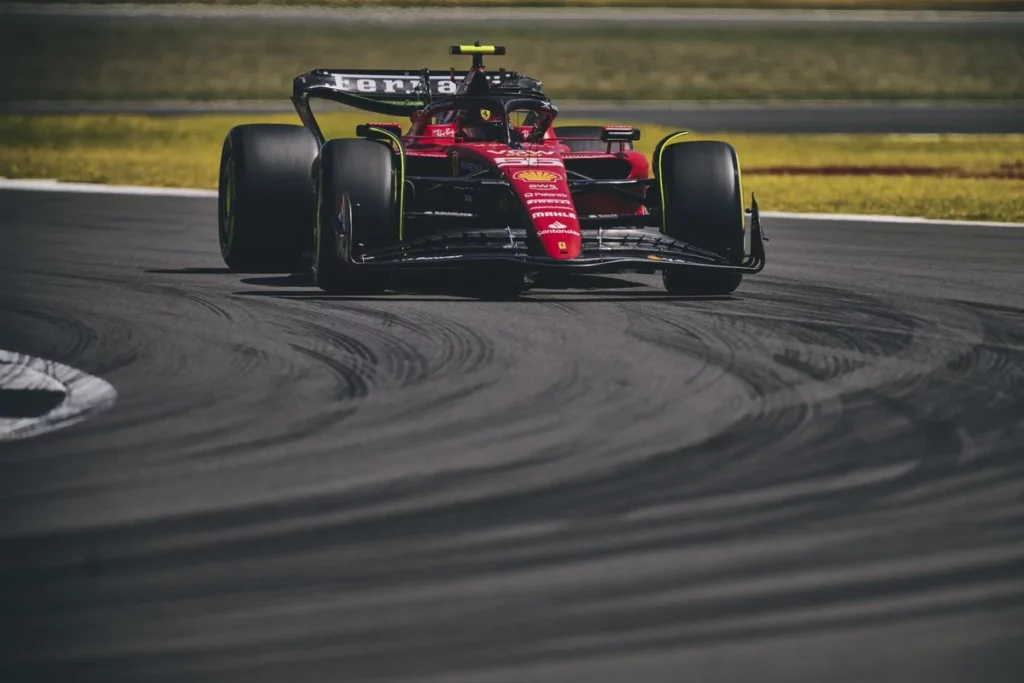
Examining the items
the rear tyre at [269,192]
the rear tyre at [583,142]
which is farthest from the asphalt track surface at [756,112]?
the rear tyre at [269,192]

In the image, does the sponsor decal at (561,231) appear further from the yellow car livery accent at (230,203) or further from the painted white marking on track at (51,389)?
the painted white marking on track at (51,389)

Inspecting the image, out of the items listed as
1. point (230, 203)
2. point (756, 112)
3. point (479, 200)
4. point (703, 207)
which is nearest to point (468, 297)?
point (479, 200)

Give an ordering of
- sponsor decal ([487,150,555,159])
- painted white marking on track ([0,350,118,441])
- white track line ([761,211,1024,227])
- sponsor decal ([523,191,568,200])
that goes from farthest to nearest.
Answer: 1. white track line ([761,211,1024,227])
2. sponsor decal ([487,150,555,159])
3. sponsor decal ([523,191,568,200])
4. painted white marking on track ([0,350,118,441])

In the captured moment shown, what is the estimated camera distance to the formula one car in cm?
1112

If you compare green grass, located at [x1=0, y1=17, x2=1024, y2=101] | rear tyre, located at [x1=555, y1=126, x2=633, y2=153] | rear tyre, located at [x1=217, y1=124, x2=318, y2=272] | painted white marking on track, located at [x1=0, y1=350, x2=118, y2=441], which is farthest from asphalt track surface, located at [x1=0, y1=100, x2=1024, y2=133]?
painted white marking on track, located at [x1=0, y1=350, x2=118, y2=441]

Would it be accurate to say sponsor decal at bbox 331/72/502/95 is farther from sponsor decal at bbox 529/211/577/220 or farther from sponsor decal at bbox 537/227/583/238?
sponsor decal at bbox 537/227/583/238

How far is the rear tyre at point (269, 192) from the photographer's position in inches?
501

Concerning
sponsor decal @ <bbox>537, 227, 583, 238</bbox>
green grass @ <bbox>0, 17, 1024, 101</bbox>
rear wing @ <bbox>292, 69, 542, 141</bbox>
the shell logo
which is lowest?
sponsor decal @ <bbox>537, 227, 583, 238</bbox>

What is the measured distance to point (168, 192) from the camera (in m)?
20.0

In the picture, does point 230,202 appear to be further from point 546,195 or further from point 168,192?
point 168,192

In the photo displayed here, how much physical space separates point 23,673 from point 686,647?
159 centimetres

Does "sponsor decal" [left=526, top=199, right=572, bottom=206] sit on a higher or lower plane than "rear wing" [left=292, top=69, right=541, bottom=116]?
lower

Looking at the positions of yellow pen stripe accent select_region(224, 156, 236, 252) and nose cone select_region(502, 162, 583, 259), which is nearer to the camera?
nose cone select_region(502, 162, 583, 259)

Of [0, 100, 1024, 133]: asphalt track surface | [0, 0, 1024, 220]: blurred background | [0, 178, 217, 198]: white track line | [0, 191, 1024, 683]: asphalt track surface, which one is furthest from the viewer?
[0, 100, 1024, 133]: asphalt track surface
